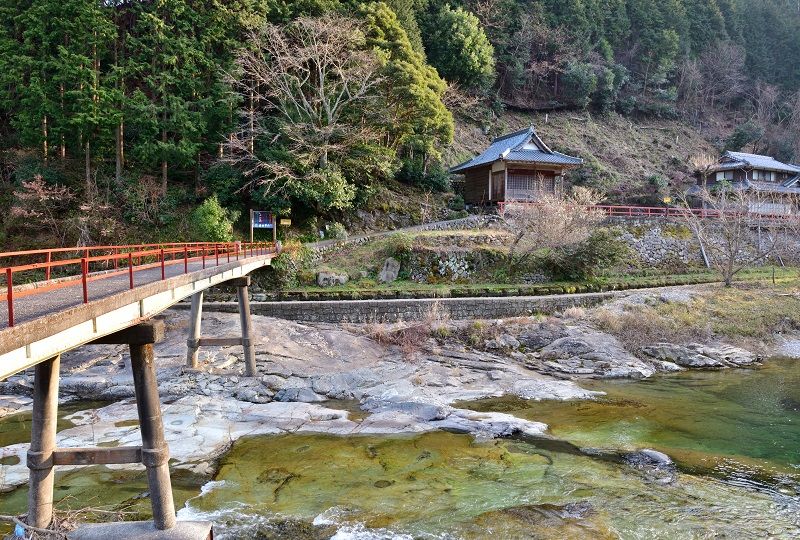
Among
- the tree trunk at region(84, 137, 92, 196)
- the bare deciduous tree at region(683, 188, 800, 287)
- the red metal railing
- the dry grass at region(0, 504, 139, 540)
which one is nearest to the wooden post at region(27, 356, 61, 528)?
the dry grass at region(0, 504, 139, 540)

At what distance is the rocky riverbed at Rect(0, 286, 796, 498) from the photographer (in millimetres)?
12305

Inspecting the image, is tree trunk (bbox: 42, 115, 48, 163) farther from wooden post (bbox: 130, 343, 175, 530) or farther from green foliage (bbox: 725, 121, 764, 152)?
green foliage (bbox: 725, 121, 764, 152)

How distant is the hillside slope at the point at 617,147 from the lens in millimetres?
44500

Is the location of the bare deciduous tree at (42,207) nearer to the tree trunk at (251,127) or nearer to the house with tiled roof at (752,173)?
the tree trunk at (251,127)

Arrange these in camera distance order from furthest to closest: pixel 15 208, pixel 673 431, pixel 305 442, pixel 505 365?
pixel 15 208
pixel 505 365
pixel 673 431
pixel 305 442

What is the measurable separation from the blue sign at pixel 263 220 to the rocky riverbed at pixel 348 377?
654 cm

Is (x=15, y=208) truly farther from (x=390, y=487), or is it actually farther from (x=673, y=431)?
(x=673, y=431)

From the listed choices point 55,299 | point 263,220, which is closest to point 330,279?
point 263,220

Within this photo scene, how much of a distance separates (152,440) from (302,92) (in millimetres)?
25158

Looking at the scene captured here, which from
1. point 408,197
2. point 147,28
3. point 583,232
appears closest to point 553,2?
point 408,197

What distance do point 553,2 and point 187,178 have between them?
149ft

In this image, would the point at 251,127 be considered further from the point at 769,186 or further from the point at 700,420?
the point at 769,186

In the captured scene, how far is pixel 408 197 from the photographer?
35656 mm

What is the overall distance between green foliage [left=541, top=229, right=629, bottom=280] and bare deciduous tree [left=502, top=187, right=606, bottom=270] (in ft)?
1.38
